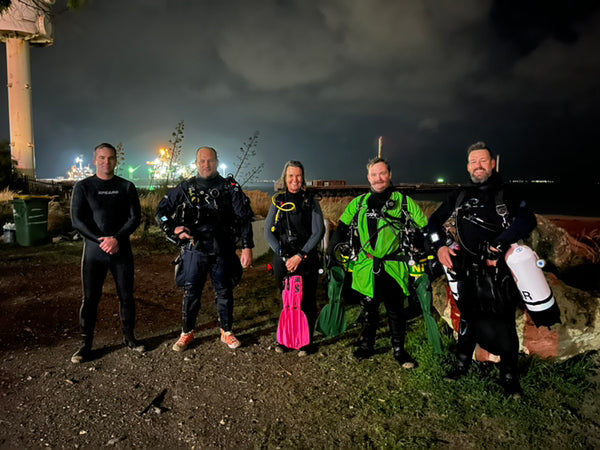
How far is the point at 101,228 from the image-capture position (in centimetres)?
411

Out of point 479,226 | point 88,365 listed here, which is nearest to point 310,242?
point 479,226

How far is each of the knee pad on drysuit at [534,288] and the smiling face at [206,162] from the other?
320cm

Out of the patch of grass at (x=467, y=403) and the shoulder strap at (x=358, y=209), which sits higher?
the shoulder strap at (x=358, y=209)

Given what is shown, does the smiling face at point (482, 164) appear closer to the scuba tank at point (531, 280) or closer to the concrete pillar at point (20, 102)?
the scuba tank at point (531, 280)

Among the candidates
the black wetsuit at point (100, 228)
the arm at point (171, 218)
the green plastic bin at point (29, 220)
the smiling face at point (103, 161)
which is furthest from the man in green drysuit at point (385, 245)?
the green plastic bin at point (29, 220)

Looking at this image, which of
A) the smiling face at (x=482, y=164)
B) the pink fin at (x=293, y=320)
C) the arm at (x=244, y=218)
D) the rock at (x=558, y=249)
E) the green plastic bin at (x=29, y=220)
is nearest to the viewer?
the smiling face at (x=482, y=164)

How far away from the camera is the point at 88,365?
4.00 meters

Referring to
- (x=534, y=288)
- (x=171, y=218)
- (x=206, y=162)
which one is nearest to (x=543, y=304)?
(x=534, y=288)

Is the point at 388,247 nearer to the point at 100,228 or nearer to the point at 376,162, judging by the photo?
the point at 376,162

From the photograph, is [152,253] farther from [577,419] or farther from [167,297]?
[577,419]

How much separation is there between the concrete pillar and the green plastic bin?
25189 millimetres

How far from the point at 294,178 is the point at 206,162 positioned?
1.04 metres

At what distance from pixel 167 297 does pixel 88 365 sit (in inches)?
99.7

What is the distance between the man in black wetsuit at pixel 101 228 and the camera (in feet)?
13.2
